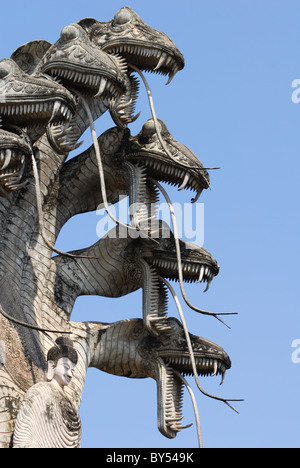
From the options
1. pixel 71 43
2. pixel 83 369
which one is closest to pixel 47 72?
Answer: pixel 71 43

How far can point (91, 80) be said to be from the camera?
27625mm

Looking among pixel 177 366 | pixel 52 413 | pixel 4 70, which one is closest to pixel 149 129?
pixel 4 70

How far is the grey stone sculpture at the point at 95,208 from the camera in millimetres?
27594

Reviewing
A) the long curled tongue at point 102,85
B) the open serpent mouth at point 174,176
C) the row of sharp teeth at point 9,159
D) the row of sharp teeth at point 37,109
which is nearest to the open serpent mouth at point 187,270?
the open serpent mouth at point 174,176

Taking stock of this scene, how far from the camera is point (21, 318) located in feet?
89.4

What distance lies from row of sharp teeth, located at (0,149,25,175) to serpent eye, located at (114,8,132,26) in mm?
4702

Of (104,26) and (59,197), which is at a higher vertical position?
(104,26)

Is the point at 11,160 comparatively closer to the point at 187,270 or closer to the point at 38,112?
the point at 38,112

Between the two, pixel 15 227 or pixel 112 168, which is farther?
pixel 112 168

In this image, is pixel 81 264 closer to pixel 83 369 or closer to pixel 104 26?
pixel 83 369

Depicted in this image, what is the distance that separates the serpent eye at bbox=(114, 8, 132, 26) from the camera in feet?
98.0

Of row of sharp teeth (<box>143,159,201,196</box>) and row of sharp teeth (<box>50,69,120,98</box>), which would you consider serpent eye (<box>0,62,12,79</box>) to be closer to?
row of sharp teeth (<box>50,69,120,98</box>)

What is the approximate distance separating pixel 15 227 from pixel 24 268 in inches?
27.7

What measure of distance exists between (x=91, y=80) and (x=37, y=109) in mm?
1410
